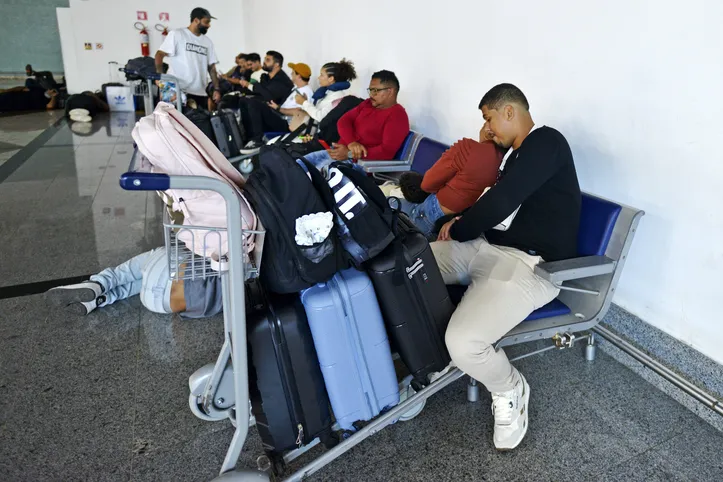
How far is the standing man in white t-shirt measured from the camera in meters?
5.64

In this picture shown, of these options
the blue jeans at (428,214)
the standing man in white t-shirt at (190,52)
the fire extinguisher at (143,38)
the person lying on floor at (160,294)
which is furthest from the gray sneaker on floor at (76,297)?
the fire extinguisher at (143,38)

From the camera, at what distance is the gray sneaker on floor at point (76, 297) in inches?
97.9

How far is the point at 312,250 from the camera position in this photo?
1399mm

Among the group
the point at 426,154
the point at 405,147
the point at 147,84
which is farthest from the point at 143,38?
the point at 426,154

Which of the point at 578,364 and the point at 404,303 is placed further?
the point at 578,364

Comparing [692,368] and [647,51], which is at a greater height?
[647,51]

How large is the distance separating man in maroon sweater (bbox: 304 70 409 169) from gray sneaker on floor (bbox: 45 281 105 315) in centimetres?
160

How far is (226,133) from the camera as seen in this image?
4.93 m

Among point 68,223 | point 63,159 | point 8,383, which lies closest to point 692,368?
point 8,383

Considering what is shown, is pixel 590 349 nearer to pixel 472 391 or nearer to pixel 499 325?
pixel 472 391

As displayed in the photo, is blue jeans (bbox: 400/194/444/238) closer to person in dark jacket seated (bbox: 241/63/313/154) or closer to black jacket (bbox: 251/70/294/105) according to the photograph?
person in dark jacket seated (bbox: 241/63/313/154)

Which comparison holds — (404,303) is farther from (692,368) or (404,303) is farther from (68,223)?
(68,223)

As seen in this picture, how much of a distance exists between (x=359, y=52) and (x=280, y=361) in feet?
13.2

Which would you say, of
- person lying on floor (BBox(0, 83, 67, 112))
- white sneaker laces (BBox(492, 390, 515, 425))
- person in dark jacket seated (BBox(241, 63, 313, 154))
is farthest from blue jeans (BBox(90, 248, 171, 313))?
person lying on floor (BBox(0, 83, 67, 112))
